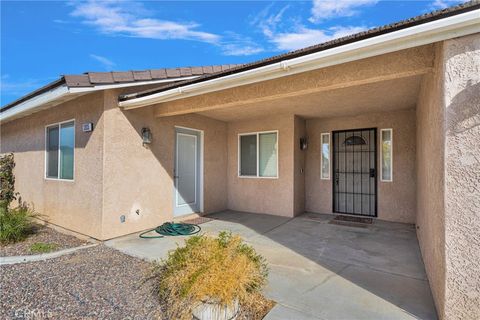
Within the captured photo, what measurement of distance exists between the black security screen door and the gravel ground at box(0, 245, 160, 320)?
6771 mm

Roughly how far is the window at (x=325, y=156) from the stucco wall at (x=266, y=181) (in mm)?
1329

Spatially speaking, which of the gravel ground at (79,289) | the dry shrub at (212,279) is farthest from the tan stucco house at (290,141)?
the dry shrub at (212,279)

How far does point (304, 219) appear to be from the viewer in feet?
26.3

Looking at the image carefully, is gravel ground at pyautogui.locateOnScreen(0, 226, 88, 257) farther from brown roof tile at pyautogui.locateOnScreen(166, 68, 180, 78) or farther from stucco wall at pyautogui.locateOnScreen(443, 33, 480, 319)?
stucco wall at pyautogui.locateOnScreen(443, 33, 480, 319)

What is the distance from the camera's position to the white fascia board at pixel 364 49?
2686mm

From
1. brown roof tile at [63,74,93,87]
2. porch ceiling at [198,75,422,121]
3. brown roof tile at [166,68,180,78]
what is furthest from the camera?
brown roof tile at [166,68,180,78]

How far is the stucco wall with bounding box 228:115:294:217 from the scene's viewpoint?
8.32m

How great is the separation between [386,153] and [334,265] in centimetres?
489

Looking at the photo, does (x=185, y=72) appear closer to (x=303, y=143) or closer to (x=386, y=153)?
(x=303, y=143)

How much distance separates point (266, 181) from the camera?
29.0 feet

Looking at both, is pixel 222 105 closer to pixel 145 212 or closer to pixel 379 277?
pixel 145 212

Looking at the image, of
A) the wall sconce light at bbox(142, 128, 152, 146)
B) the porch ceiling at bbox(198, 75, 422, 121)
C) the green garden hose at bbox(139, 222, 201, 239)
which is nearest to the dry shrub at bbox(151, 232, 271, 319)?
the green garden hose at bbox(139, 222, 201, 239)

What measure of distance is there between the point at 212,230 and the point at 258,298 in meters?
3.91

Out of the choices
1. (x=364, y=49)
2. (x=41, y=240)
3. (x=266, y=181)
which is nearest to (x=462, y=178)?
(x=364, y=49)
